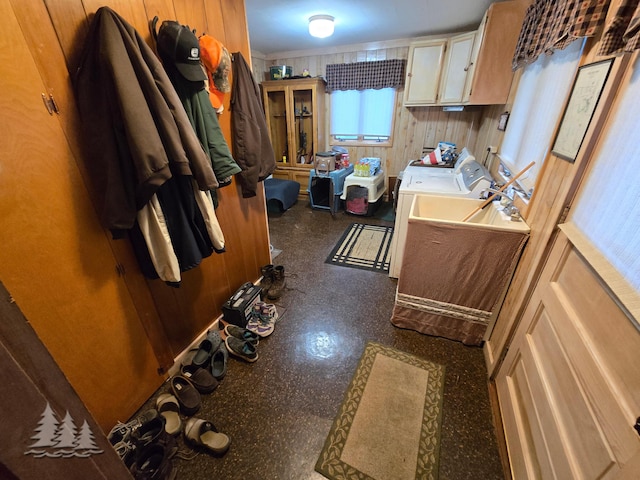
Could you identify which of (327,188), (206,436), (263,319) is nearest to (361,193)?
(327,188)

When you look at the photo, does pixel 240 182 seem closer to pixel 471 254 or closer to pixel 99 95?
pixel 99 95

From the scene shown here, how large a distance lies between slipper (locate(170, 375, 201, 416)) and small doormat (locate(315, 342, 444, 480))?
0.69 metres

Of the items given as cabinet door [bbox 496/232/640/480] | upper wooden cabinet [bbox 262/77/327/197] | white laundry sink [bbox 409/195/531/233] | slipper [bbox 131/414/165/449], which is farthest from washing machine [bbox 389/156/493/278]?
upper wooden cabinet [bbox 262/77/327/197]

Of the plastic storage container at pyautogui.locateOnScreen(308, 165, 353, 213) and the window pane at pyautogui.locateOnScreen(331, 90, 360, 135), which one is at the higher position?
the window pane at pyautogui.locateOnScreen(331, 90, 360, 135)

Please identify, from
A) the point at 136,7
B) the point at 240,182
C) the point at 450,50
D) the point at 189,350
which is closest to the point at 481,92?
the point at 450,50

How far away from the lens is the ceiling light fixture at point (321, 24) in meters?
2.66

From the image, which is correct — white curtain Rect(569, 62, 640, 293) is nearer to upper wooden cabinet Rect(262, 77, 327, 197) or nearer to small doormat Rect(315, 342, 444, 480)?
small doormat Rect(315, 342, 444, 480)

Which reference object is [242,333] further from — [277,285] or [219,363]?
[277,285]

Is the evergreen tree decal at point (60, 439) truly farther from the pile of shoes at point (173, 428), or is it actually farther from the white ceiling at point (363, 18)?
the white ceiling at point (363, 18)

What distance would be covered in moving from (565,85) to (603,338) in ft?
4.08

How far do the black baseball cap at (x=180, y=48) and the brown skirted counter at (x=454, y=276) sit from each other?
4.40 feet

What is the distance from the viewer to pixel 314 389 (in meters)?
1.49

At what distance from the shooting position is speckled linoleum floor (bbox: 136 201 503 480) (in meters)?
1.18

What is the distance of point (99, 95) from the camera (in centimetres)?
92
